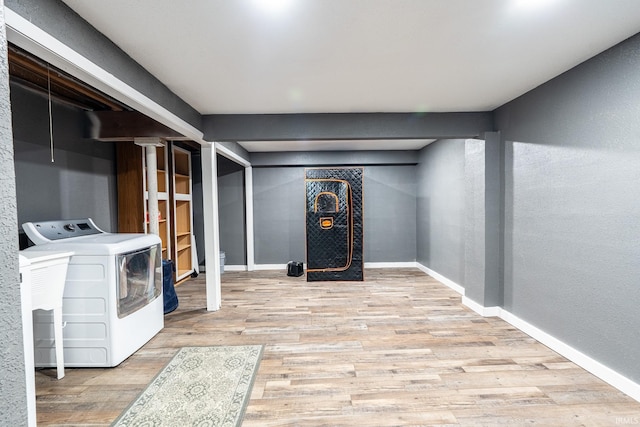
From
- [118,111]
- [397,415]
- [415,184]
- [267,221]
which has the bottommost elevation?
[397,415]

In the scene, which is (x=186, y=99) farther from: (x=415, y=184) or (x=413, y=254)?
(x=413, y=254)

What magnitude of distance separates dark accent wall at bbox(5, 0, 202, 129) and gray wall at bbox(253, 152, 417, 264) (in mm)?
3132

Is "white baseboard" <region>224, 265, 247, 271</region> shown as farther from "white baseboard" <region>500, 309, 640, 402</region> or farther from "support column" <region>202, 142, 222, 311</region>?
"white baseboard" <region>500, 309, 640, 402</region>

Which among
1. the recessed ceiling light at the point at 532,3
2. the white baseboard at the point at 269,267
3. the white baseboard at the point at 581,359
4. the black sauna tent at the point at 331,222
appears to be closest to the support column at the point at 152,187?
the black sauna tent at the point at 331,222

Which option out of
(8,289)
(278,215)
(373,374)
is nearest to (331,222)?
(278,215)

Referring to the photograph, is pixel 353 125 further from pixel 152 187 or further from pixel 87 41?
pixel 152 187

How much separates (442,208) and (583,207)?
7.73 ft

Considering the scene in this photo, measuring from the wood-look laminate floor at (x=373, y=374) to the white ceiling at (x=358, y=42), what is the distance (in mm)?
2044

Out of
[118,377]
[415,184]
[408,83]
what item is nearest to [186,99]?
Answer: [408,83]

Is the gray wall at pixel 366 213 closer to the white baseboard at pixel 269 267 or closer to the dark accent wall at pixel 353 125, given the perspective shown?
the white baseboard at pixel 269 267

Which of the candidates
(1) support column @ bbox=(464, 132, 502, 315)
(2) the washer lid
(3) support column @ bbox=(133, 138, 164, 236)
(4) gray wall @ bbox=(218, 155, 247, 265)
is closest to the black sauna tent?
(4) gray wall @ bbox=(218, 155, 247, 265)

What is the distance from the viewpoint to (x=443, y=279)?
→ 4469mm

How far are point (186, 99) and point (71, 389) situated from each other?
7.37 ft

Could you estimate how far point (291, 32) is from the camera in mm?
1638
